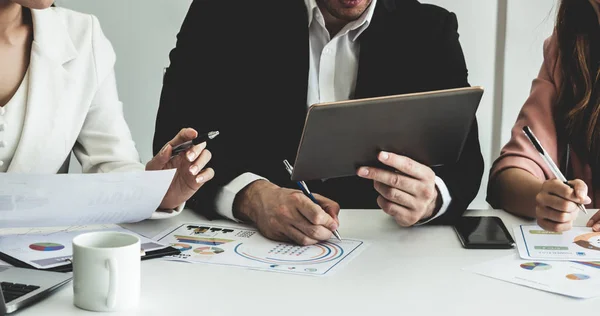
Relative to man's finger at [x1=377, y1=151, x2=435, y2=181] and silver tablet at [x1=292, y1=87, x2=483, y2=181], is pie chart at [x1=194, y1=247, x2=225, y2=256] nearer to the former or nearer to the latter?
silver tablet at [x1=292, y1=87, x2=483, y2=181]

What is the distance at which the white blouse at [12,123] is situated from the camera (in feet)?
4.71

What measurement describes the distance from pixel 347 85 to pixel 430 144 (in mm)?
544

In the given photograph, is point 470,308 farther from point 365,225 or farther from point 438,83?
point 438,83

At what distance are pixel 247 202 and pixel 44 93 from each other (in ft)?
1.64

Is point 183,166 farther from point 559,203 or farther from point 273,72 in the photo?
point 559,203

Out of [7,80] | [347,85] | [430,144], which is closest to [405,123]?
[430,144]

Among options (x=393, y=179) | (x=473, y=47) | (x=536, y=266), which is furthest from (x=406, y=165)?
(x=473, y=47)

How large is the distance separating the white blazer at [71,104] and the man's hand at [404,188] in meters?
0.55

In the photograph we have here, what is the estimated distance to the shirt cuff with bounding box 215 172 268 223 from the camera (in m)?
1.40

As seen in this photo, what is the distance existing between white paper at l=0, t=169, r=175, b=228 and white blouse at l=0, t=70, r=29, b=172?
346mm

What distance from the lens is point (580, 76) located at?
1.63 meters

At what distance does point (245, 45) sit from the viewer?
173cm

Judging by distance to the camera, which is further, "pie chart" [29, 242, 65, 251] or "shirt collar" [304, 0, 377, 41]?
"shirt collar" [304, 0, 377, 41]

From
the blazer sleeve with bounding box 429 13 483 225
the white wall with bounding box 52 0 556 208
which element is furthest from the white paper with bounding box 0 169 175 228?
the white wall with bounding box 52 0 556 208
